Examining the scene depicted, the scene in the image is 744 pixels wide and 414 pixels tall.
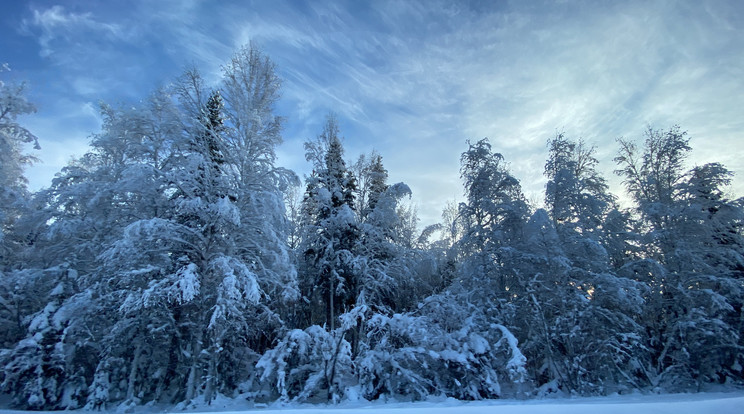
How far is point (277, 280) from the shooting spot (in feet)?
38.3

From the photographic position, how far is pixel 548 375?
12203 mm

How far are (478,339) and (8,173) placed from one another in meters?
18.8

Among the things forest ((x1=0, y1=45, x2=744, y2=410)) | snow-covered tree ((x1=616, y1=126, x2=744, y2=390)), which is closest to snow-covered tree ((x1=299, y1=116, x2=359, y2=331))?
forest ((x1=0, y1=45, x2=744, y2=410))

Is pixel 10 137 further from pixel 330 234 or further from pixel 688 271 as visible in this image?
pixel 688 271

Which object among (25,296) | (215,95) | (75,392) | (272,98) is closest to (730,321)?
(272,98)

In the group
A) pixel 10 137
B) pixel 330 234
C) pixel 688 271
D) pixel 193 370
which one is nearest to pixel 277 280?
pixel 193 370

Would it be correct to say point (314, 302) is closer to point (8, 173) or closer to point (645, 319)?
point (8, 173)

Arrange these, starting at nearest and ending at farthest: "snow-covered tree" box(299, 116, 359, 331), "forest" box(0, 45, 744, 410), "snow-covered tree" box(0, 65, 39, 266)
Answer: "forest" box(0, 45, 744, 410), "snow-covered tree" box(0, 65, 39, 266), "snow-covered tree" box(299, 116, 359, 331)

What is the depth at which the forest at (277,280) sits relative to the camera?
982 centimetres

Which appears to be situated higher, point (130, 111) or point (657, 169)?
point (130, 111)

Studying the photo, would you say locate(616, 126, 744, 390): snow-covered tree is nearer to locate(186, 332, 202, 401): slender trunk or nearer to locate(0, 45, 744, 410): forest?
locate(0, 45, 744, 410): forest

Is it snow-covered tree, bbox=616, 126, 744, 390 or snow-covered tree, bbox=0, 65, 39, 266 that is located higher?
snow-covered tree, bbox=0, 65, 39, 266

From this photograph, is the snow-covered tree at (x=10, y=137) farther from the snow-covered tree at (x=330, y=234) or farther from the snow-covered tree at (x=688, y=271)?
the snow-covered tree at (x=688, y=271)

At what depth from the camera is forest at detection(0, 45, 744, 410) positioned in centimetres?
982
